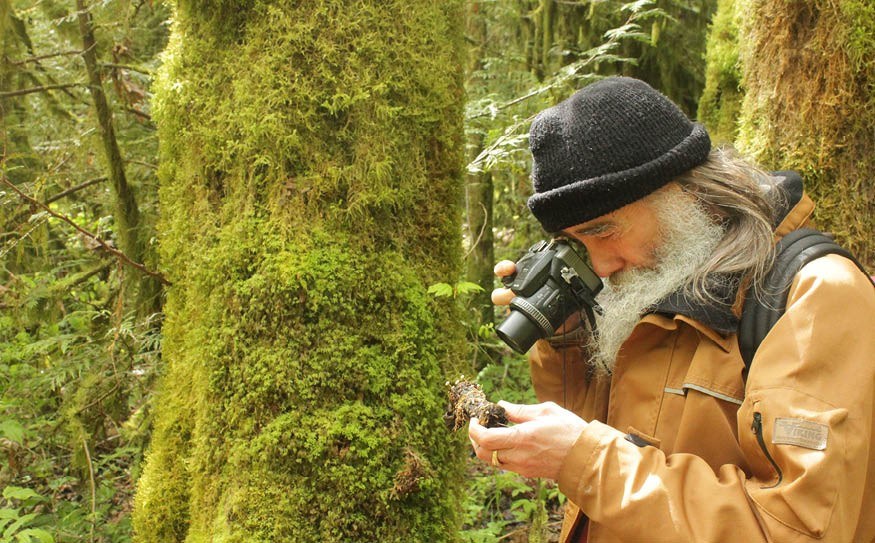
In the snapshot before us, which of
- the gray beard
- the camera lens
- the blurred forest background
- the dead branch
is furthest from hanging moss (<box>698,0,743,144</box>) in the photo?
the dead branch

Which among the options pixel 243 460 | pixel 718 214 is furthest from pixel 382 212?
pixel 718 214

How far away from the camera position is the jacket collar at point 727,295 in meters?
1.82

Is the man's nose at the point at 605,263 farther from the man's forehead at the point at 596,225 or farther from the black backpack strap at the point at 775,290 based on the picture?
the black backpack strap at the point at 775,290

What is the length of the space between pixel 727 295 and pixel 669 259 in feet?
0.82

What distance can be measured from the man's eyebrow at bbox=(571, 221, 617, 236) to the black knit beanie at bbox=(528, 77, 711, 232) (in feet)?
0.26

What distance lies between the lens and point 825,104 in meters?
3.55

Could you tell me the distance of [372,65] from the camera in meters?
2.37

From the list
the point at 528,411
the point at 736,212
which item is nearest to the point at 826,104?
the point at 736,212

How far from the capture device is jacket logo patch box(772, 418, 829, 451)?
1.52 m

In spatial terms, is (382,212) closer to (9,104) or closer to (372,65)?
(372,65)

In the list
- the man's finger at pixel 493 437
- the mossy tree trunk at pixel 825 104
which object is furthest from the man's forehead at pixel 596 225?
the mossy tree trunk at pixel 825 104

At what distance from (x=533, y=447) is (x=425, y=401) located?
61 cm

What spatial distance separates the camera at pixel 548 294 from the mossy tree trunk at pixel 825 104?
2.25 m

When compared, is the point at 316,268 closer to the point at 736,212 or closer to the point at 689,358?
the point at 689,358
